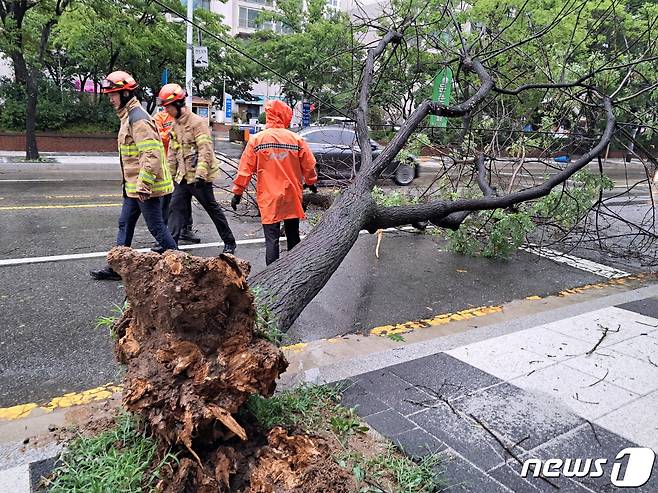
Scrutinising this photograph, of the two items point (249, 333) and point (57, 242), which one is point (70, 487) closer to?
point (249, 333)

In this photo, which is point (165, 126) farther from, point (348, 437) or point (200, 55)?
point (200, 55)

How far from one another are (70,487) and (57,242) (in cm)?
496

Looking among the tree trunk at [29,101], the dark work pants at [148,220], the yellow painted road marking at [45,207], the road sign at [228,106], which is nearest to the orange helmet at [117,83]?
the dark work pants at [148,220]

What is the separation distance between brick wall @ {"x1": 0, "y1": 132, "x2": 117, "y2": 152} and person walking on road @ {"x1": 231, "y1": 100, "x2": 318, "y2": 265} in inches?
682

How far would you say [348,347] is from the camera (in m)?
4.03

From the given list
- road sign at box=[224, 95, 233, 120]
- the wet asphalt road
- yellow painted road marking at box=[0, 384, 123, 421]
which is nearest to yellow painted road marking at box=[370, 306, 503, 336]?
the wet asphalt road

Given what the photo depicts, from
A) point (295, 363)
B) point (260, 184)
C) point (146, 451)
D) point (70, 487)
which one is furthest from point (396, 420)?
point (260, 184)

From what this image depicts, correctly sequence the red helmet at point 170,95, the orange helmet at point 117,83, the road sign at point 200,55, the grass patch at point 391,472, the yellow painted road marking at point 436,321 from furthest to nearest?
the road sign at point 200,55 < the red helmet at point 170,95 < the orange helmet at point 117,83 < the yellow painted road marking at point 436,321 < the grass patch at point 391,472

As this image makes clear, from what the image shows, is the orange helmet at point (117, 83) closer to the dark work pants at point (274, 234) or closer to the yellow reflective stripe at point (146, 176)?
the yellow reflective stripe at point (146, 176)

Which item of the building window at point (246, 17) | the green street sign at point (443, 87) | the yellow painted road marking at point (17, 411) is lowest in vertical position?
the yellow painted road marking at point (17, 411)

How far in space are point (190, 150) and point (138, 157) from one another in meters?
1.05

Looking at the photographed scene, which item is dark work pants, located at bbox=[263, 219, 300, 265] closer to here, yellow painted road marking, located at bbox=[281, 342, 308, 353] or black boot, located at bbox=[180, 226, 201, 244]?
yellow painted road marking, located at bbox=[281, 342, 308, 353]

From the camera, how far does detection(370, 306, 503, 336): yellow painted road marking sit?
444 centimetres

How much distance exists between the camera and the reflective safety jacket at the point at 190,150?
5.93 m
